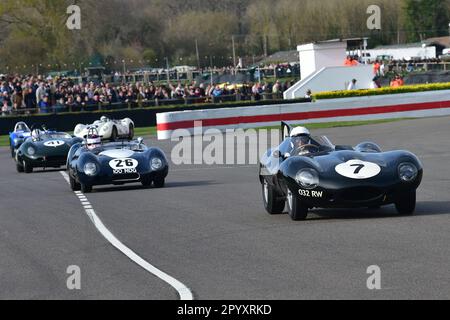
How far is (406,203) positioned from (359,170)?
2.20ft

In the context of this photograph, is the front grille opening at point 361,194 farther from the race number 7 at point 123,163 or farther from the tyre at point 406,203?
the race number 7 at point 123,163

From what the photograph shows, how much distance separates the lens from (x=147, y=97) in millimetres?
42281

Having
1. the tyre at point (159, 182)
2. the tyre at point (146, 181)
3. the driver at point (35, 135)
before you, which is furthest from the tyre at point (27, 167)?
the tyre at point (159, 182)

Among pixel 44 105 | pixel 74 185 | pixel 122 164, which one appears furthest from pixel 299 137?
pixel 44 105

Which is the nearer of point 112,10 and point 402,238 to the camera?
point 402,238

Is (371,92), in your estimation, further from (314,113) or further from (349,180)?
(349,180)

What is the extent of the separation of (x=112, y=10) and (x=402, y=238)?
59.1 metres

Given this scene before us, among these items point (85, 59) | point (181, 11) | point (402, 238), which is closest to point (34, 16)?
point (85, 59)

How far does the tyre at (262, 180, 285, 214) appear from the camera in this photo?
40.6 ft

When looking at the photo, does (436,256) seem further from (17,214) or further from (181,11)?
(181,11)

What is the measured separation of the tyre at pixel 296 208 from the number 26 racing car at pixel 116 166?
553 cm

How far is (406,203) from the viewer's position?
452 inches

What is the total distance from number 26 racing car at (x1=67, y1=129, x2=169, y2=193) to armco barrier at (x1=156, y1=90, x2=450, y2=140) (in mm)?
15966

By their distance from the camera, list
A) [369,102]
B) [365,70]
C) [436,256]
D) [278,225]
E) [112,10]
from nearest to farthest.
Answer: [436,256] → [278,225] → [369,102] → [365,70] → [112,10]
